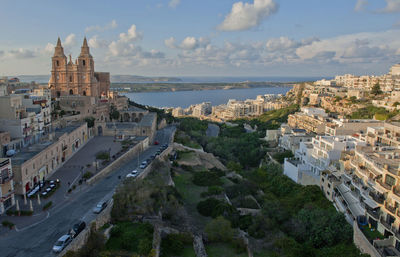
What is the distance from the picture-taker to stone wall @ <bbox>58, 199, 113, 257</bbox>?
1436cm

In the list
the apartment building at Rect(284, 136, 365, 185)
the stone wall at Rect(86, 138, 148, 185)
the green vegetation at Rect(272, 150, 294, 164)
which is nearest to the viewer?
the stone wall at Rect(86, 138, 148, 185)

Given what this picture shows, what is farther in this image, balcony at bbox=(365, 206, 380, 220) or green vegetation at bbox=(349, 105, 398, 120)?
green vegetation at bbox=(349, 105, 398, 120)

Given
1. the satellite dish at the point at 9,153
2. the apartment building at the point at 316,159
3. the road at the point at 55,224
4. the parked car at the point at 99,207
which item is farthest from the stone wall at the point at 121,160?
the apartment building at the point at 316,159

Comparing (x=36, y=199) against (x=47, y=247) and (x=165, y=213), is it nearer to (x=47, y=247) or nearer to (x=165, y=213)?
(x=47, y=247)

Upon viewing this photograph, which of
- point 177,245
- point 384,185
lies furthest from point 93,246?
point 384,185

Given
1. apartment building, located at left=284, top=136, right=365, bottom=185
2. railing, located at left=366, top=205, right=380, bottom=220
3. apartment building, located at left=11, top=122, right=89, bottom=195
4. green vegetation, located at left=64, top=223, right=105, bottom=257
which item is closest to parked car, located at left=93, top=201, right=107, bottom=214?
green vegetation, located at left=64, top=223, right=105, bottom=257

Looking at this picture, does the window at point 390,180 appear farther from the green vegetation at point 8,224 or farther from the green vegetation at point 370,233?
the green vegetation at point 8,224

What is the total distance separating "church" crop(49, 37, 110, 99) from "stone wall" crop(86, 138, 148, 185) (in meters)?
15.9

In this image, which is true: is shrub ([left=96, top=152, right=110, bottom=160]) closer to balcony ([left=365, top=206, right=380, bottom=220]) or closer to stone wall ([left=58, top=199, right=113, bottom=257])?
stone wall ([left=58, top=199, right=113, bottom=257])

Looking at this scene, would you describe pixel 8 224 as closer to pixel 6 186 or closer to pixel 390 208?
pixel 6 186

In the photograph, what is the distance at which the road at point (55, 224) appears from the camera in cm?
1476

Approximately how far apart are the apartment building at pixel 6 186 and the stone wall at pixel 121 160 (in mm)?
4820

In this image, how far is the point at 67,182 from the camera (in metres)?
23.5

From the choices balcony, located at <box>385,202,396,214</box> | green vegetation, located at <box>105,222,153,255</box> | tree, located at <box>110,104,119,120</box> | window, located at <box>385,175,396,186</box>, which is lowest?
green vegetation, located at <box>105,222,153,255</box>
